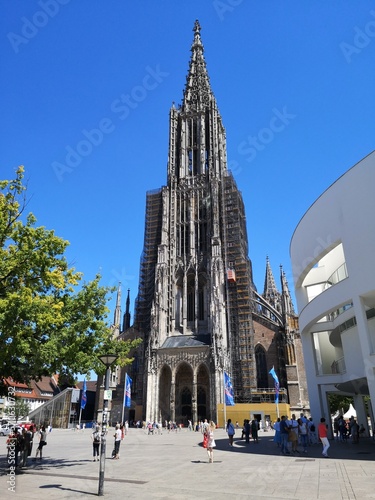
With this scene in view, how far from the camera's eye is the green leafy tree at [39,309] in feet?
36.2

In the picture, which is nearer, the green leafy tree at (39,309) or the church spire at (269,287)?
the green leafy tree at (39,309)

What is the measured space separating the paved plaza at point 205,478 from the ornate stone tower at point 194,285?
28539mm

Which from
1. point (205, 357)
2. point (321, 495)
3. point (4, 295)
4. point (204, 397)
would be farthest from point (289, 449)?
point (204, 397)

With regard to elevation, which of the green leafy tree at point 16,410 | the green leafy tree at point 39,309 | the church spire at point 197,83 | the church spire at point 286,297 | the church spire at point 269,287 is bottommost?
the green leafy tree at point 16,410

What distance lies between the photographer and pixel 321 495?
324 inches

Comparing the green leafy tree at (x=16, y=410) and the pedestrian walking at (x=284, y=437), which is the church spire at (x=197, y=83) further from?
the pedestrian walking at (x=284, y=437)

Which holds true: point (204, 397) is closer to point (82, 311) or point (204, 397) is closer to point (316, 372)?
point (316, 372)

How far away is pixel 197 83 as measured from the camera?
71562 millimetres

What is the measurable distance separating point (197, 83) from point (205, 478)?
235 ft

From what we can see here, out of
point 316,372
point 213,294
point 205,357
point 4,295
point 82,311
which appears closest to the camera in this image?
point 4,295

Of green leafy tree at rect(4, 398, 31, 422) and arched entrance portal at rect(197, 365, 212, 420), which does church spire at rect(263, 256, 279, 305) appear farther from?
green leafy tree at rect(4, 398, 31, 422)

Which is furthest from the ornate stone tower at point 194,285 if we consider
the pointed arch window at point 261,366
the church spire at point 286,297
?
the church spire at point 286,297

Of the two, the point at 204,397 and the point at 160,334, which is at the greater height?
the point at 160,334

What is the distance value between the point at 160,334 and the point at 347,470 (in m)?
38.2
